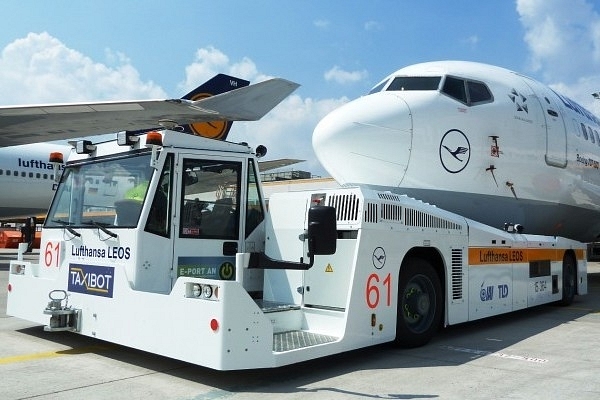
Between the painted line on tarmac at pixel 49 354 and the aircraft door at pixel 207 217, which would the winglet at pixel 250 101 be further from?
the painted line on tarmac at pixel 49 354

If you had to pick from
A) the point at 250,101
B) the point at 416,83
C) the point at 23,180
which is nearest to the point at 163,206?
the point at 416,83

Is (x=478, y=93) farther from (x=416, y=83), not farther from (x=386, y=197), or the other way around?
(x=386, y=197)

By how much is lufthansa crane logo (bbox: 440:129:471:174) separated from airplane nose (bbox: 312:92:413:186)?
0.63 metres

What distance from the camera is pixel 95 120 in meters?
16.3

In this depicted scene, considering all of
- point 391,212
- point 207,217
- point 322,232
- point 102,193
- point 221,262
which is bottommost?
point 221,262

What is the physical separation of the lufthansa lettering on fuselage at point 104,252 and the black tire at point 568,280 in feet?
27.2

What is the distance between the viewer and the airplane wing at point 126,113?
12609mm

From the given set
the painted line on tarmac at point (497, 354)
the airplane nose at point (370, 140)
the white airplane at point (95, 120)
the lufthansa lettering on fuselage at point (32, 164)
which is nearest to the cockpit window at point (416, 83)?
the airplane nose at point (370, 140)

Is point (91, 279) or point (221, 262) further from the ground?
point (221, 262)

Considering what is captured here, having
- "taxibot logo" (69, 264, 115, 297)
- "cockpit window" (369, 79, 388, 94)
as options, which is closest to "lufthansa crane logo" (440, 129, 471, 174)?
"cockpit window" (369, 79, 388, 94)

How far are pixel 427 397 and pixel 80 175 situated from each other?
4400 millimetres

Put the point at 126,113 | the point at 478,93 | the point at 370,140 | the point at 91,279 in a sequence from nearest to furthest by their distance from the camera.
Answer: the point at 91,279 → the point at 370,140 → the point at 478,93 → the point at 126,113

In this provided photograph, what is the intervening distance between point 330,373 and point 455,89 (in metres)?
5.32

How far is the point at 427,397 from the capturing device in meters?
4.40
